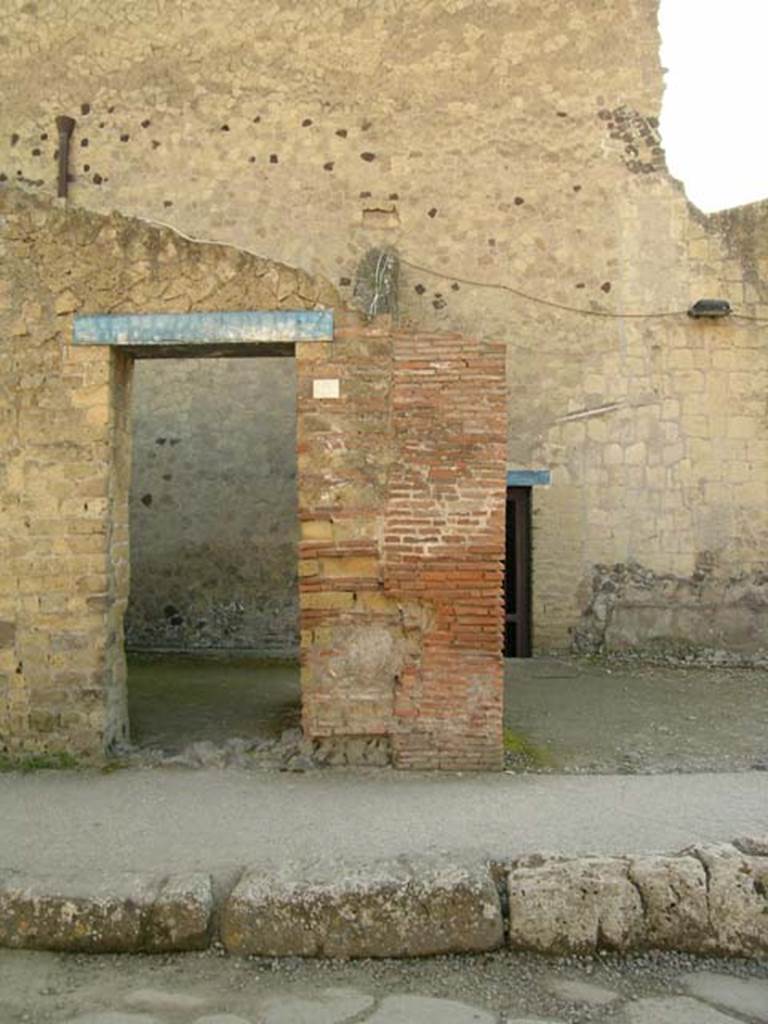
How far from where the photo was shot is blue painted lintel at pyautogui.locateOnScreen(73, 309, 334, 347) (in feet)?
18.0

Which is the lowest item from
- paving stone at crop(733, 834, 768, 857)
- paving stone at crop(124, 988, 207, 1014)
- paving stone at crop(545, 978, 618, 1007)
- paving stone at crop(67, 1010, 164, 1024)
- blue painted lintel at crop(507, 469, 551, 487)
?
paving stone at crop(545, 978, 618, 1007)

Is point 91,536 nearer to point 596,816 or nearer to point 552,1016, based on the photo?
point 596,816

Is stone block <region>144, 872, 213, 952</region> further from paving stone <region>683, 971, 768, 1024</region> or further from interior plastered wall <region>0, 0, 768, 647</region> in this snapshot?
interior plastered wall <region>0, 0, 768, 647</region>

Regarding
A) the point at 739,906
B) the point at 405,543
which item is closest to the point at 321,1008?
the point at 739,906

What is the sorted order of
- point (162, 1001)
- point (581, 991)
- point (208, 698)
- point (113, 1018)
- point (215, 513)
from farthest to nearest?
point (215, 513) < point (208, 698) < point (581, 991) < point (162, 1001) < point (113, 1018)

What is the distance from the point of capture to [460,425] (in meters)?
5.44

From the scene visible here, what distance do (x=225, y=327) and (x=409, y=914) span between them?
3.45 metres

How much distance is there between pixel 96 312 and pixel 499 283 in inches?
218

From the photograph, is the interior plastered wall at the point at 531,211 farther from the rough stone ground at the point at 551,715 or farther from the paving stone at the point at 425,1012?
the paving stone at the point at 425,1012

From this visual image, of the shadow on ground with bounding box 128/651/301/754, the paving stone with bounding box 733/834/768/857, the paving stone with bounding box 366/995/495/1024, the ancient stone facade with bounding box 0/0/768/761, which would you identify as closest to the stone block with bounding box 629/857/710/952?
the paving stone with bounding box 733/834/768/857

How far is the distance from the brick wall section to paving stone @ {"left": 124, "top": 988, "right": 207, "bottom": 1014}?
2284 millimetres

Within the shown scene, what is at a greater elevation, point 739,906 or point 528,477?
point 528,477

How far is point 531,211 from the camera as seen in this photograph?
10.1 meters

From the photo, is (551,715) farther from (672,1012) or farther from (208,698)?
(672,1012)
